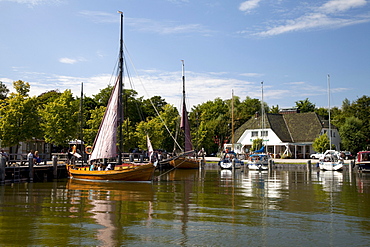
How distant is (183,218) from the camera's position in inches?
682

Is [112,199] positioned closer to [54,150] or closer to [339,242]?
[339,242]

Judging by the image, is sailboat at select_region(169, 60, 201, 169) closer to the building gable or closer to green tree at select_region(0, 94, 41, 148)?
green tree at select_region(0, 94, 41, 148)

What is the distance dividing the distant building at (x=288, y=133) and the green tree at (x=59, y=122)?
3456 centimetres

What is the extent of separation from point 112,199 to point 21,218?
6850 millimetres

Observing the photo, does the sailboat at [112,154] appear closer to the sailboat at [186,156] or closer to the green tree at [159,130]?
the sailboat at [186,156]

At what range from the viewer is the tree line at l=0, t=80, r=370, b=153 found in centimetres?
4694

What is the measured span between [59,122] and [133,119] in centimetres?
3456

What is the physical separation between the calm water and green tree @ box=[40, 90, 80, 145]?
26885mm

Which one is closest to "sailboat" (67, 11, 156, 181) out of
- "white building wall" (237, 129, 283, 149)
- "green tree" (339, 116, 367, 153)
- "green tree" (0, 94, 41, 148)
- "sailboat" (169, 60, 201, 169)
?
"green tree" (0, 94, 41, 148)

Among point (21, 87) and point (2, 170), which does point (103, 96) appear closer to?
point (21, 87)

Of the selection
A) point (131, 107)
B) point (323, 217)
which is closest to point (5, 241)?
point (323, 217)

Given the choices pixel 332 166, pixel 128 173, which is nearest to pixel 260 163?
pixel 332 166

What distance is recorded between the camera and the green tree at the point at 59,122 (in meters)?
54.2

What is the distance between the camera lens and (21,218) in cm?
1709
